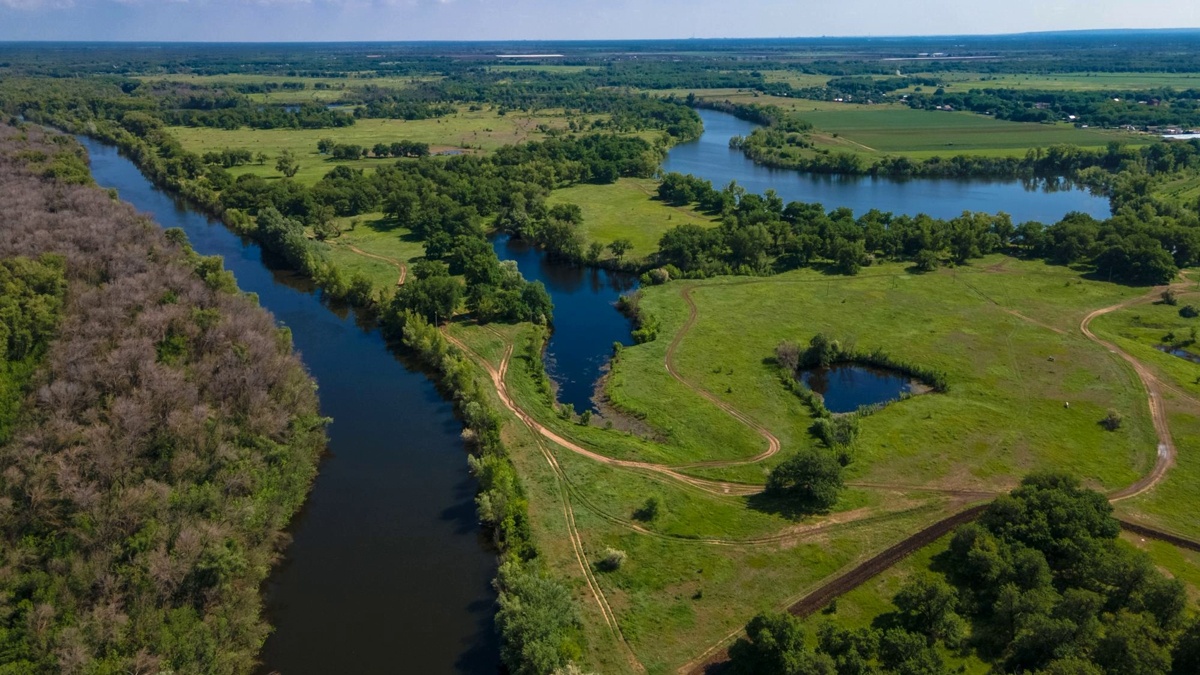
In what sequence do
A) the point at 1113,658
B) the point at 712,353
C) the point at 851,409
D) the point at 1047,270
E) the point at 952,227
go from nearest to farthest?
1. the point at 1113,658
2. the point at 851,409
3. the point at 712,353
4. the point at 1047,270
5. the point at 952,227

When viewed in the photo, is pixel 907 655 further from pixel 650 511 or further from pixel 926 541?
pixel 650 511

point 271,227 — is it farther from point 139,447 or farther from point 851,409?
point 851,409

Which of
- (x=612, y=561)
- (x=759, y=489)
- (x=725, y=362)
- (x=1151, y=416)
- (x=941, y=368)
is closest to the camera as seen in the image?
(x=612, y=561)

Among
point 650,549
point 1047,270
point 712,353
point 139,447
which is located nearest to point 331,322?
point 139,447

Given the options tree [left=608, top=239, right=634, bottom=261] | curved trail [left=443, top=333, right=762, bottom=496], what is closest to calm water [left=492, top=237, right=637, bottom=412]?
tree [left=608, top=239, right=634, bottom=261]

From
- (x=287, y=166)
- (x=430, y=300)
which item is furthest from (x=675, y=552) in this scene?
(x=287, y=166)

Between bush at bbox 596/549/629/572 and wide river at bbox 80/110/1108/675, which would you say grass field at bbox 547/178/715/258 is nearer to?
wide river at bbox 80/110/1108/675

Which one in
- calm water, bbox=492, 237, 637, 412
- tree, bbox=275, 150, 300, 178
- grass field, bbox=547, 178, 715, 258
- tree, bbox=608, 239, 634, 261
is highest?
tree, bbox=275, 150, 300, 178
